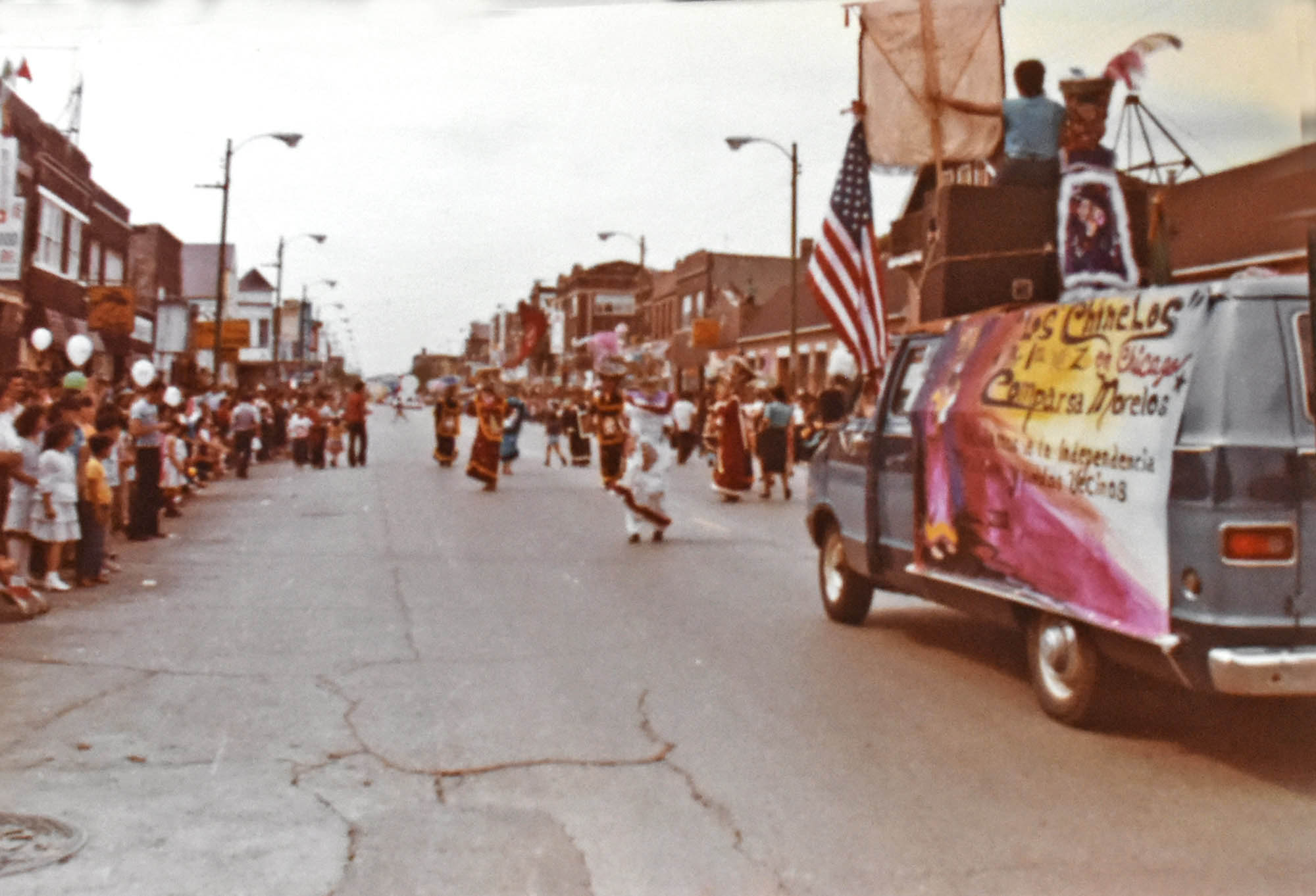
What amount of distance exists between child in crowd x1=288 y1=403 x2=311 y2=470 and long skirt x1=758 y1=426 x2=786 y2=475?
1309 centimetres

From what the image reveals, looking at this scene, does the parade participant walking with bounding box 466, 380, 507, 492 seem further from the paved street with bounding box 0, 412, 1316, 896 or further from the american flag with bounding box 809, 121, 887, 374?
the paved street with bounding box 0, 412, 1316, 896

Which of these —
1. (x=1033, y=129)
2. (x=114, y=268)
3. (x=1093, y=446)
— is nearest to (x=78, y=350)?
(x=1033, y=129)

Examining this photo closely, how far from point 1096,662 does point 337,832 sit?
11.1ft

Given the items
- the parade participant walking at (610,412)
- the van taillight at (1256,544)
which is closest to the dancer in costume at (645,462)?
the parade participant walking at (610,412)

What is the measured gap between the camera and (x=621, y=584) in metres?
11.5

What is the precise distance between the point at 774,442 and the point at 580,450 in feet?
30.1

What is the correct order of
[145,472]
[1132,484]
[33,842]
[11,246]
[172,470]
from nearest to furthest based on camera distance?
[33,842], [1132,484], [145,472], [172,470], [11,246]

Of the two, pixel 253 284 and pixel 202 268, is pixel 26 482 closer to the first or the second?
pixel 202 268

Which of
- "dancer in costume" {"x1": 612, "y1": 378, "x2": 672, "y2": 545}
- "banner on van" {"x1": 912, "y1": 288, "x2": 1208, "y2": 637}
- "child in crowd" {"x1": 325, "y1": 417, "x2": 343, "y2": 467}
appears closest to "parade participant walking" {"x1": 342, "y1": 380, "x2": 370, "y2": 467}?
"child in crowd" {"x1": 325, "y1": 417, "x2": 343, "y2": 467}

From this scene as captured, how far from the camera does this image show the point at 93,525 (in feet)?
38.1

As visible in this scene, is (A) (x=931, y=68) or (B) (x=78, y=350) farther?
(B) (x=78, y=350)

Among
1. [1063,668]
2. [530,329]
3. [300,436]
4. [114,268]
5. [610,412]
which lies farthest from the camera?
[530,329]

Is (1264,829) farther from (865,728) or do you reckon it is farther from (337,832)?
(337,832)

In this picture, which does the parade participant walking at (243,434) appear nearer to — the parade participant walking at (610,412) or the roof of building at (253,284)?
the parade participant walking at (610,412)
